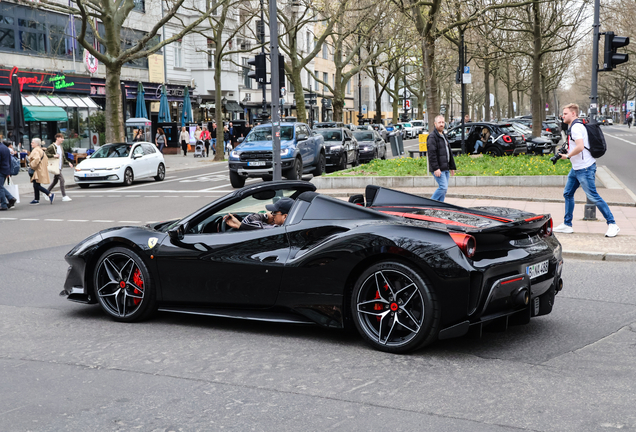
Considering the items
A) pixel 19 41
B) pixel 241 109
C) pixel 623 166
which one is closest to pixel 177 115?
pixel 241 109

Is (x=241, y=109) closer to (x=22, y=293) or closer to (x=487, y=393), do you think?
(x=22, y=293)

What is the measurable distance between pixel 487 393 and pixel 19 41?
34581mm

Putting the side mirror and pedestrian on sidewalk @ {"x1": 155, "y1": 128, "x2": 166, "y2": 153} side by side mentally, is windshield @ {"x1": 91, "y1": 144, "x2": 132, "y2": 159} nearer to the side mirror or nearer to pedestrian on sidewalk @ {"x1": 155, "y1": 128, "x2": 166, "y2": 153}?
pedestrian on sidewalk @ {"x1": 155, "y1": 128, "x2": 166, "y2": 153}

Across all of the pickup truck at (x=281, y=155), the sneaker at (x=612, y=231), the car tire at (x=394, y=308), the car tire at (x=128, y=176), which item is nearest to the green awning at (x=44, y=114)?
the car tire at (x=128, y=176)

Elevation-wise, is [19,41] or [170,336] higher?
[19,41]

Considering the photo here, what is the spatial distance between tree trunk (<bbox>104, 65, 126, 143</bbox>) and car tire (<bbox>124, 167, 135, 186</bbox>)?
489cm

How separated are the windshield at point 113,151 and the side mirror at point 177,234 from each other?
19605mm

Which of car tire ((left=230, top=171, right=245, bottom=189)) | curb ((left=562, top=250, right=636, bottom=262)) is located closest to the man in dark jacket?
curb ((left=562, top=250, right=636, bottom=262))

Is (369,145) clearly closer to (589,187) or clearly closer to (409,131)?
(589,187)

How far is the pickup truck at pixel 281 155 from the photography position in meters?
22.2

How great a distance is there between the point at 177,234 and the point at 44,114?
1202 inches

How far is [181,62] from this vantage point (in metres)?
51.8

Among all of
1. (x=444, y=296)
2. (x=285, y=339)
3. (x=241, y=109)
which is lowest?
(x=285, y=339)

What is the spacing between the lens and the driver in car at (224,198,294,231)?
582 centimetres
